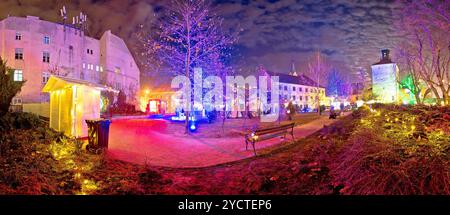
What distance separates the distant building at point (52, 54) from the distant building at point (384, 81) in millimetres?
48209

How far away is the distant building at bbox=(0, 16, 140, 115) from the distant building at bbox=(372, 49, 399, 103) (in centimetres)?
4821

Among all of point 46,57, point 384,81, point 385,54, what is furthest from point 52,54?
point 385,54

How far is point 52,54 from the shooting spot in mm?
30797

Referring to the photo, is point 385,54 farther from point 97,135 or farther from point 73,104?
point 97,135

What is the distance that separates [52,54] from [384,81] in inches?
2336

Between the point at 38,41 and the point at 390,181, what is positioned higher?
the point at 38,41

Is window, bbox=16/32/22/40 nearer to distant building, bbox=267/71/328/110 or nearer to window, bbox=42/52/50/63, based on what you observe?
window, bbox=42/52/50/63

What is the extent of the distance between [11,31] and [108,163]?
32.5 m

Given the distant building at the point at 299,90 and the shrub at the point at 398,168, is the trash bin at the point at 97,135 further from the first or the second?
the distant building at the point at 299,90

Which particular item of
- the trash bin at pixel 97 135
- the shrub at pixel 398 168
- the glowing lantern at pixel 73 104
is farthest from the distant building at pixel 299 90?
the shrub at pixel 398 168

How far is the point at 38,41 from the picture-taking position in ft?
97.0

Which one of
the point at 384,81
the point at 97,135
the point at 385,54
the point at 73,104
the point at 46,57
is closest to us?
the point at 97,135
